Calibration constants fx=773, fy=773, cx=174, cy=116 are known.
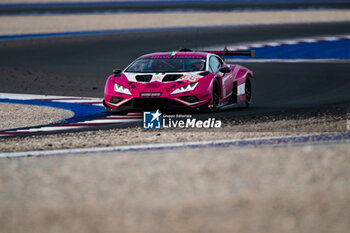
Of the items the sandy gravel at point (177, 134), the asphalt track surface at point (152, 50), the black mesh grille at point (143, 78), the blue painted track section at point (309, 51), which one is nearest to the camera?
the sandy gravel at point (177, 134)

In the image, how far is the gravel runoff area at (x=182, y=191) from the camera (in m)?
5.48

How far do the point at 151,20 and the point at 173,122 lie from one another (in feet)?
81.8

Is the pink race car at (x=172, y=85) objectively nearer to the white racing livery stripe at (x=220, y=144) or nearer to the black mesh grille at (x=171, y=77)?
the black mesh grille at (x=171, y=77)

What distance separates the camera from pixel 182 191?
6.54m

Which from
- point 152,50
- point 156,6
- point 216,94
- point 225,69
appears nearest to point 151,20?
point 156,6

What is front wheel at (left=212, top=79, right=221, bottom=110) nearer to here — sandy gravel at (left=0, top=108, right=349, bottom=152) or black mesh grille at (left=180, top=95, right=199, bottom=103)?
black mesh grille at (left=180, top=95, right=199, bottom=103)

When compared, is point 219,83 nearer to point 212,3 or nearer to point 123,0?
point 212,3

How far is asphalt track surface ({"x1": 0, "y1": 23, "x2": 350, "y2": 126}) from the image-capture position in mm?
14636

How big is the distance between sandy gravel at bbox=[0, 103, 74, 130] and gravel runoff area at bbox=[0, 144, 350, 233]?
3.68 meters

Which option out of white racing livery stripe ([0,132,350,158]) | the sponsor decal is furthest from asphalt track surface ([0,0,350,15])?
white racing livery stripe ([0,132,350,158])

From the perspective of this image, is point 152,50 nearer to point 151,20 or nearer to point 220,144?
point 151,20

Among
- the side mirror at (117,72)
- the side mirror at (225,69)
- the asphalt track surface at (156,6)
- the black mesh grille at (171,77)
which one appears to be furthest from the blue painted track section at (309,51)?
the asphalt track surface at (156,6)

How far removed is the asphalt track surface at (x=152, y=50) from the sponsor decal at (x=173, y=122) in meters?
0.73

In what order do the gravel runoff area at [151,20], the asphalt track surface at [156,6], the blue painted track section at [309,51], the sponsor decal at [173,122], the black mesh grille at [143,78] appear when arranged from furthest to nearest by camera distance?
the asphalt track surface at [156,6] → the gravel runoff area at [151,20] → the blue painted track section at [309,51] → the black mesh grille at [143,78] → the sponsor decal at [173,122]
